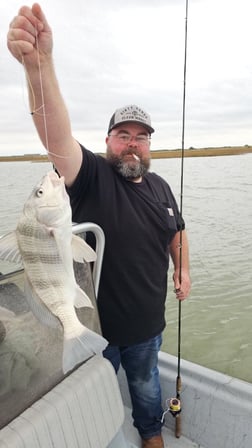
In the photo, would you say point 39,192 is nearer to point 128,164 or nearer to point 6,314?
point 6,314

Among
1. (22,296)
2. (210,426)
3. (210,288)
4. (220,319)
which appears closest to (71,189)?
(22,296)

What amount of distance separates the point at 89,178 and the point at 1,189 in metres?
20.4

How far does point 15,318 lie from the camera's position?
1.80 metres

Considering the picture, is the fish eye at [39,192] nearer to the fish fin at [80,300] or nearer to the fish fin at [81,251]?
the fish fin at [81,251]

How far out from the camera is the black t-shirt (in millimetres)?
2420

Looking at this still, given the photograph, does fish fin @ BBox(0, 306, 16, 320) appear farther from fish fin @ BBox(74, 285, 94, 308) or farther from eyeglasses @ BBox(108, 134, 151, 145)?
eyeglasses @ BBox(108, 134, 151, 145)

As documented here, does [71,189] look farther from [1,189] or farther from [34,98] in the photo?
[1,189]

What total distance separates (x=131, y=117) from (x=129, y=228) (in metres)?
0.74

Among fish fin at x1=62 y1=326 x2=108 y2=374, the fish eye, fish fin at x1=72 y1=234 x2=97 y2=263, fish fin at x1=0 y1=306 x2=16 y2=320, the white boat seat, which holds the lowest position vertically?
the white boat seat

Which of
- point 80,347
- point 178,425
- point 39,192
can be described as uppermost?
point 39,192

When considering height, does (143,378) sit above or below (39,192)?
below

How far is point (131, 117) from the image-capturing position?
2.66 meters

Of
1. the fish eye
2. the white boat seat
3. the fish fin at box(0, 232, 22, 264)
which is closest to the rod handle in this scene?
the white boat seat

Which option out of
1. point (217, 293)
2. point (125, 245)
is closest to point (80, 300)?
point (125, 245)
